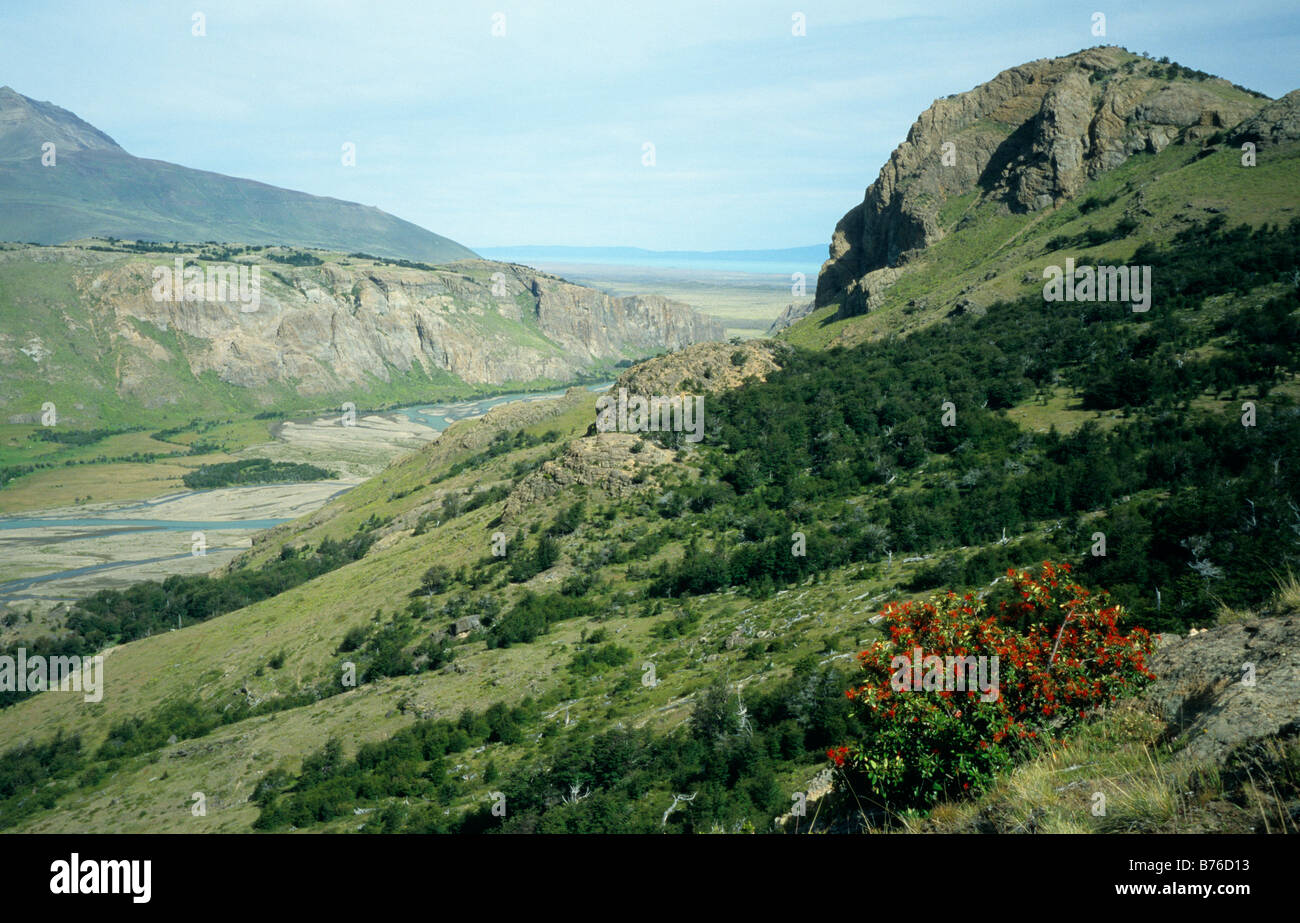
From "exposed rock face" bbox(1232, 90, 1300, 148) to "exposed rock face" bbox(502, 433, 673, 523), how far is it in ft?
216

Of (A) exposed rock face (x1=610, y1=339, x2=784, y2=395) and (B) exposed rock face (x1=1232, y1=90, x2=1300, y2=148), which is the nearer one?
(B) exposed rock face (x1=1232, y1=90, x2=1300, y2=148)

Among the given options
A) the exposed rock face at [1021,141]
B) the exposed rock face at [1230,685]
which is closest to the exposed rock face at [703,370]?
the exposed rock face at [1021,141]

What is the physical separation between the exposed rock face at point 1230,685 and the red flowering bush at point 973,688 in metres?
0.96

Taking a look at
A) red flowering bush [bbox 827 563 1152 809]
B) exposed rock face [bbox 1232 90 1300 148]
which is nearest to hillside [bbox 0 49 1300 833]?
red flowering bush [bbox 827 563 1152 809]

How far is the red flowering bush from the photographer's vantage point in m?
10.9

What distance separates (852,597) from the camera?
35188mm

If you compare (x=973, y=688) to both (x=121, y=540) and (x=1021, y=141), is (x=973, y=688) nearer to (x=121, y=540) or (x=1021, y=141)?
(x=1021, y=141)

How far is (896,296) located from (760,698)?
244 feet

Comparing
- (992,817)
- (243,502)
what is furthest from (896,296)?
(243,502)

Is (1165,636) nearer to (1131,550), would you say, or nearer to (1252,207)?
(1131,550)

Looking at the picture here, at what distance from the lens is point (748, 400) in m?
66.1

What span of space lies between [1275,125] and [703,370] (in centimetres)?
5888

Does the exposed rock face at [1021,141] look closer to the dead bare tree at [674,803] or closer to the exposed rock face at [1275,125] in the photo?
the exposed rock face at [1275,125]

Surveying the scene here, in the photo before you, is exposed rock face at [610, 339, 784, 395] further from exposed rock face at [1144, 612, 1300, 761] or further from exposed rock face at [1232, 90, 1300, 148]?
exposed rock face at [1144, 612, 1300, 761]
